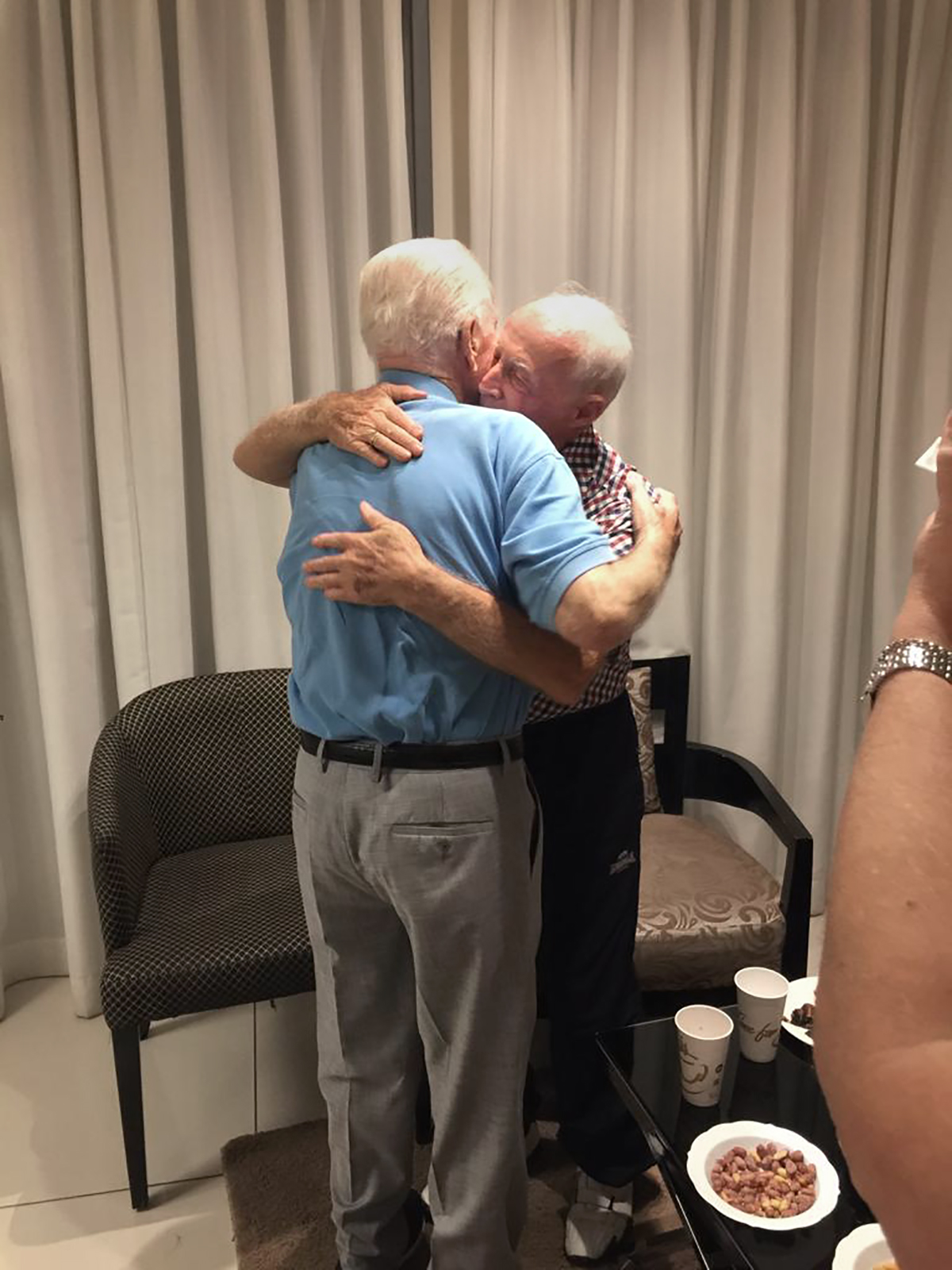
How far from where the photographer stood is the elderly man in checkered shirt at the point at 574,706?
131cm

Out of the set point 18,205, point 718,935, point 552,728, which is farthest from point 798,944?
point 18,205

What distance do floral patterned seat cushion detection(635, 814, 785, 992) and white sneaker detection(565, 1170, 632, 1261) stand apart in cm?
41

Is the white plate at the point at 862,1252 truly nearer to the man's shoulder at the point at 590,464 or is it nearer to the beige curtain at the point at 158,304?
the man's shoulder at the point at 590,464

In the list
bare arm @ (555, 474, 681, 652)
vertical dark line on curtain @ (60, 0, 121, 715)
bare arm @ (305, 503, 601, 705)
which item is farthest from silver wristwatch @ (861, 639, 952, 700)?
vertical dark line on curtain @ (60, 0, 121, 715)

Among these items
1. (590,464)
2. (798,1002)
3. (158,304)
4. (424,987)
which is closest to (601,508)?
(590,464)

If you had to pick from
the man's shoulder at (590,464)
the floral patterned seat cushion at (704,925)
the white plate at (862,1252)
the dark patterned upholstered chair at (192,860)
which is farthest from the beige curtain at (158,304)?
the white plate at (862,1252)

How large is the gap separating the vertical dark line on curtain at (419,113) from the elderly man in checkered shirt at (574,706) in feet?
3.16

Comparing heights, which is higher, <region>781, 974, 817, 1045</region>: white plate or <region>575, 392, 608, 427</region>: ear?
<region>575, 392, 608, 427</region>: ear

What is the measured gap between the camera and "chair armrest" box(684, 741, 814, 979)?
213cm

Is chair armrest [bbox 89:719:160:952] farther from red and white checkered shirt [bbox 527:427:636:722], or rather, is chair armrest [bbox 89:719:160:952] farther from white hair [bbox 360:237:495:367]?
white hair [bbox 360:237:495:367]

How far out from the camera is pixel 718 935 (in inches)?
80.5

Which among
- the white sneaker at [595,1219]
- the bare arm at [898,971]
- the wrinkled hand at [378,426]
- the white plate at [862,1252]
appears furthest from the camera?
the white sneaker at [595,1219]

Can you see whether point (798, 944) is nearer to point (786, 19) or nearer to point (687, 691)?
point (687, 691)

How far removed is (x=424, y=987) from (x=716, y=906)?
0.91m
